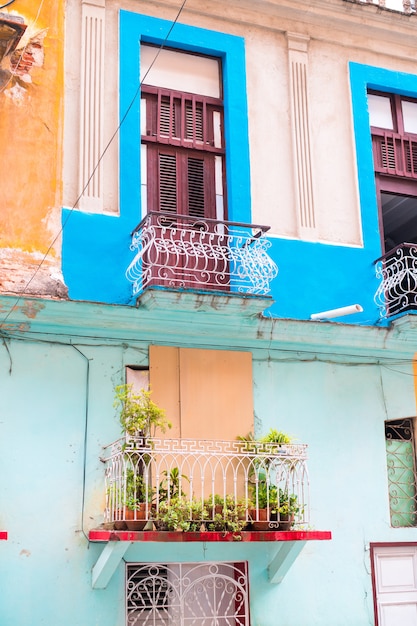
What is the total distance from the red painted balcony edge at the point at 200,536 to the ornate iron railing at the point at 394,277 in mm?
3260

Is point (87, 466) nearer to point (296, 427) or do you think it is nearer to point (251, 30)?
point (296, 427)

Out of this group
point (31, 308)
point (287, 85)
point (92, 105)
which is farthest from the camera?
point (287, 85)

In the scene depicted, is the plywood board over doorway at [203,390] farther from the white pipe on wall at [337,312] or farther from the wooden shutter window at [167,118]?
the wooden shutter window at [167,118]

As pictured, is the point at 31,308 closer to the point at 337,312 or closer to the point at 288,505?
the point at 288,505

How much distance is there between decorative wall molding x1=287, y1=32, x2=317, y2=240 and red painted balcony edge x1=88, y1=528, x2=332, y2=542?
3751 millimetres

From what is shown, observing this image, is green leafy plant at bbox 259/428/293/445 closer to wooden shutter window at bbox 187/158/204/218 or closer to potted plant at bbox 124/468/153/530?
potted plant at bbox 124/468/153/530

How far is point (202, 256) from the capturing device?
9.32 meters

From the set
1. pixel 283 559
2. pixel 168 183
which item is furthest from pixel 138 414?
pixel 168 183

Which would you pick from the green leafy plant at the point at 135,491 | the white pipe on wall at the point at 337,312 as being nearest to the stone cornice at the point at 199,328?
the white pipe on wall at the point at 337,312

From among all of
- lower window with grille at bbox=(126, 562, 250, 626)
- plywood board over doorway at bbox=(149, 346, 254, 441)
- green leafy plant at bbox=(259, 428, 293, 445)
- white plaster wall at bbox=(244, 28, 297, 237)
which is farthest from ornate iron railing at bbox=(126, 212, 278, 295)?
lower window with grille at bbox=(126, 562, 250, 626)

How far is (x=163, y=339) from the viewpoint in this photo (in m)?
9.46

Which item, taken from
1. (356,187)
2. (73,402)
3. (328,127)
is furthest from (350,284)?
(73,402)

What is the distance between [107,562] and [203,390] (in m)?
2.21

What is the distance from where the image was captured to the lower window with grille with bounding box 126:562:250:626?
28.2ft
